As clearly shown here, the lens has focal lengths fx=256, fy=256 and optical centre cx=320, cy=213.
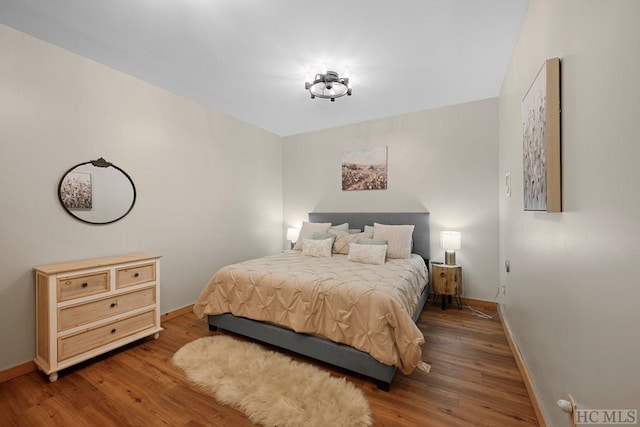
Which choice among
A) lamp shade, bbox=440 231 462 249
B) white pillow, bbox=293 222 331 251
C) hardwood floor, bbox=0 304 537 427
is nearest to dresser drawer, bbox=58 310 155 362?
hardwood floor, bbox=0 304 537 427

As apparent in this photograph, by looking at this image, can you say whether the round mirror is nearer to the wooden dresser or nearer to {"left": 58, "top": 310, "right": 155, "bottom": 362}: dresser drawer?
the wooden dresser

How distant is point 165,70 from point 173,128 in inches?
28.0

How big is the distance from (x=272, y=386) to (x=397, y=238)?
2.19 metres

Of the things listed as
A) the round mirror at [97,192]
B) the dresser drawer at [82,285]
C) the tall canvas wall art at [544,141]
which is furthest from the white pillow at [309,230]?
the tall canvas wall art at [544,141]

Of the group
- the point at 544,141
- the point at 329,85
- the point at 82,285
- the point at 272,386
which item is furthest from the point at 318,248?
the point at 544,141

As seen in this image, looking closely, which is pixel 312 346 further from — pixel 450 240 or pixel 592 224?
pixel 450 240

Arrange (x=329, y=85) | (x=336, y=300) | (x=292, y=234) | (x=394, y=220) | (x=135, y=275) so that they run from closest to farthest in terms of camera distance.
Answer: (x=336, y=300) → (x=135, y=275) → (x=329, y=85) → (x=394, y=220) → (x=292, y=234)

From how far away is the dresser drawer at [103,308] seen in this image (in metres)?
2.01

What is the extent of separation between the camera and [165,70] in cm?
258

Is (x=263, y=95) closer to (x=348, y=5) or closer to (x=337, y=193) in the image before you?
(x=348, y=5)

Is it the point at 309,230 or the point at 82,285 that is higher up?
the point at 309,230

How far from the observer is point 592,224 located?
95cm

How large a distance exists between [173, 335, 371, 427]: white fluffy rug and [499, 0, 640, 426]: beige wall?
1.13 m

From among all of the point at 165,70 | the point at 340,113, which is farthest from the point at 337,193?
the point at 165,70
